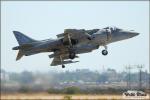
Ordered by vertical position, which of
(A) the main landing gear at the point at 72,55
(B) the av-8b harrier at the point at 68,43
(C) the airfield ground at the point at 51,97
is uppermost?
(B) the av-8b harrier at the point at 68,43

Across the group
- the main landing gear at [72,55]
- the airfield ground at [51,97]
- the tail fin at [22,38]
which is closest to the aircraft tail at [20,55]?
the tail fin at [22,38]

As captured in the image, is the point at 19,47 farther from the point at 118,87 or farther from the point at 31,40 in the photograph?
→ the point at 118,87

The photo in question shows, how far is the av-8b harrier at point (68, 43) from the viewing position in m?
30.7

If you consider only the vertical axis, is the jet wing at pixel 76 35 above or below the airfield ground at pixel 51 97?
above

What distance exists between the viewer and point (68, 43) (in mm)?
31656

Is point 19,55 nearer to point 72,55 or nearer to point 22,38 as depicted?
point 22,38

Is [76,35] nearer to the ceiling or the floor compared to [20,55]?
nearer to the ceiling

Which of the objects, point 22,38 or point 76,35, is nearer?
point 76,35

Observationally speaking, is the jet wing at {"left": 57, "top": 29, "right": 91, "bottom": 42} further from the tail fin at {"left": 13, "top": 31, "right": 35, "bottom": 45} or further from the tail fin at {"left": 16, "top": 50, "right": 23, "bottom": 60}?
the tail fin at {"left": 16, "top": 50, "right": 23, "bottom": 60}

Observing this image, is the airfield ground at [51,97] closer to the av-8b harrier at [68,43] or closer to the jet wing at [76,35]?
the av-8b harrier at [68,43]

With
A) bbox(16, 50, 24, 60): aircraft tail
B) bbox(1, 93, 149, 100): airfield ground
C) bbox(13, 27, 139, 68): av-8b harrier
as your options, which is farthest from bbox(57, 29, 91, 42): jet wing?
bbox(1, 93, 149, 100): airfield ground

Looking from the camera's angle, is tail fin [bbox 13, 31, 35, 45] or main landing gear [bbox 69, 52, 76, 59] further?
tail fin [bbox 13, 31, 35, 45]

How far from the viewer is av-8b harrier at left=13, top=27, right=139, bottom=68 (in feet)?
101

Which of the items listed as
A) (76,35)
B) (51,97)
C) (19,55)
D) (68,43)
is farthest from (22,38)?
(51,97)
